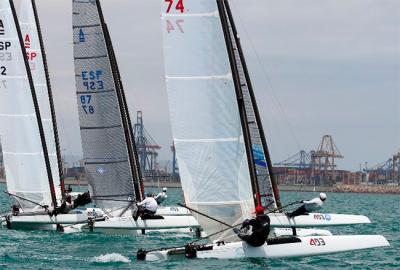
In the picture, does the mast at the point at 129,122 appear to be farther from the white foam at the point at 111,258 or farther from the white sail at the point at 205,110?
the white sail at the point at 205,110

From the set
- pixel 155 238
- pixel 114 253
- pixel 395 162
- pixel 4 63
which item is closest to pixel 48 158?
pixel 4 63

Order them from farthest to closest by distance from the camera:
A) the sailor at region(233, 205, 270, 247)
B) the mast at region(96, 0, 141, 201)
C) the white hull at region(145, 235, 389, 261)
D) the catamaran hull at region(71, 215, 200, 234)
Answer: the mast at region(96, 0, 141, 201) → the catamaran hull at region(71, 215, 200, 234) → the white hull at region(145, 235, 389, 261) → the sailor at region(233, 205, 270, 247)

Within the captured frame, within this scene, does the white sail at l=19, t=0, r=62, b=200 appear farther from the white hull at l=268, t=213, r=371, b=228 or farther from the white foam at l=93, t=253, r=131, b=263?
the white foam at l=93, t=253, r=131, b=263

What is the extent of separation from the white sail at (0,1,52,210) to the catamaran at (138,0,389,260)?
10.8m

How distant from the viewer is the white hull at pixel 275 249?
19203 millimetres

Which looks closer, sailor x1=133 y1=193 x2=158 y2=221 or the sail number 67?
the sail number 67

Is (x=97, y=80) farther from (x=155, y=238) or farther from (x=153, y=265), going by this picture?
(x=153, y=265)

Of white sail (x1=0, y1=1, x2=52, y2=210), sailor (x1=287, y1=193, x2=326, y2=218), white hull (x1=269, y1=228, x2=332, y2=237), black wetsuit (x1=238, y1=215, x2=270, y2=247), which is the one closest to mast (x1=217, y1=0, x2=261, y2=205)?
black wetsuit (x1=238, y1=215, x2=270, y2=247)

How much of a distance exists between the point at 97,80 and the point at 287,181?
159758 millimetres

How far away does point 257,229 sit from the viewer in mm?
18922

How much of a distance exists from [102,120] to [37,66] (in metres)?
5.31

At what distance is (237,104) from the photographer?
19.8 meters

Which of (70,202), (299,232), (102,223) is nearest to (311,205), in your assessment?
(299,232)

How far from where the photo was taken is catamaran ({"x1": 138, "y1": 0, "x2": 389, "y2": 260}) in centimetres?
1970
